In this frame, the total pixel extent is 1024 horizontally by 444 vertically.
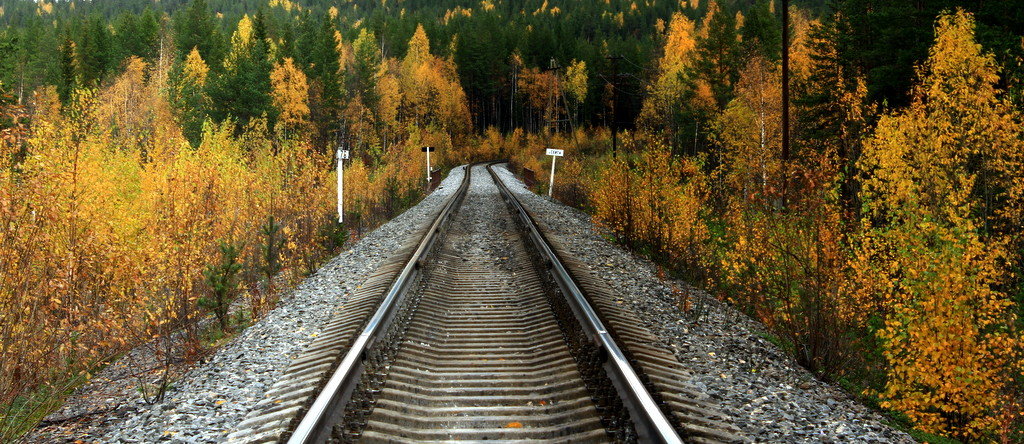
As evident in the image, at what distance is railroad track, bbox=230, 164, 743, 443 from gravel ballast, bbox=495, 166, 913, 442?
0.27 metres

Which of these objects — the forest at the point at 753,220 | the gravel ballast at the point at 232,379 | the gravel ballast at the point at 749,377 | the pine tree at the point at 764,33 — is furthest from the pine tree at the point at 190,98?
the gravel ballast at the point at 749,377

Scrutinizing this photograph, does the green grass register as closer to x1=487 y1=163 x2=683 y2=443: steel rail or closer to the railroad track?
the railroad track

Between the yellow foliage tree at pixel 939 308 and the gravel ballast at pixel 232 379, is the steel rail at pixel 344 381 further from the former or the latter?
the yellow foliage tree at pixel 939 308

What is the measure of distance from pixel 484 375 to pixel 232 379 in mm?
2207

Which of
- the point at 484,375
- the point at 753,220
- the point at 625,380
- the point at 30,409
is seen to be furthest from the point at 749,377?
the point at 30,409

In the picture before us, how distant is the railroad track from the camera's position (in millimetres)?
3910

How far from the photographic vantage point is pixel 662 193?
41.8 ft

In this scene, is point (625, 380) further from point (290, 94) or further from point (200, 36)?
point (200, 36)

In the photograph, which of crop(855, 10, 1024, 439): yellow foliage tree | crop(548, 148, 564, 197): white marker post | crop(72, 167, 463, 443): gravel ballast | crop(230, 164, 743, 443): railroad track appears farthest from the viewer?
crop(548, 148, 564, 197): white marker post

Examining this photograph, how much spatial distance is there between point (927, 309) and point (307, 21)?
Answer: 208ft

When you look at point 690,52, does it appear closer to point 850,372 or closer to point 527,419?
point 850,372

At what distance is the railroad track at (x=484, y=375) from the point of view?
154 inches

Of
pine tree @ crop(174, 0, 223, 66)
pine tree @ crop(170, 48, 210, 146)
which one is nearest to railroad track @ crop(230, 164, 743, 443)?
pine tree @ crop(170, 48, 210, 146)

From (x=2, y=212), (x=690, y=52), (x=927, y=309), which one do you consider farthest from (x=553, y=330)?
(x=690, y=52)
